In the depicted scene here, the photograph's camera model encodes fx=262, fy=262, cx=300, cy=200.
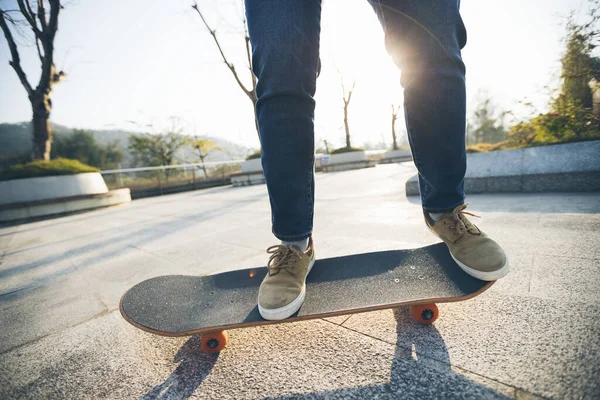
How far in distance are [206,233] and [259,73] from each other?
216 centimetres

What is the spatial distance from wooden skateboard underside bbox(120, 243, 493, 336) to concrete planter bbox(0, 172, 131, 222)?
8.18m

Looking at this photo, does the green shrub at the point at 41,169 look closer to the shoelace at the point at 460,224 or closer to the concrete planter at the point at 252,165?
the concrete planter at the point at 252,165

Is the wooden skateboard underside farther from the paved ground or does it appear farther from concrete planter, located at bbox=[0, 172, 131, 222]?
concrete planter, located at bbox=[0, 172, 131, 222]

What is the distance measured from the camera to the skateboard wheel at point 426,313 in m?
0.81

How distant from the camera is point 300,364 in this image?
732 millimetres

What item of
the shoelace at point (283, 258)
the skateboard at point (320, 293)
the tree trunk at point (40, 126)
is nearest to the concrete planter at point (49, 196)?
the tree trunk at point (40, 126)

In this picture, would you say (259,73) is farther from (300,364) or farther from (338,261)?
(300,364)

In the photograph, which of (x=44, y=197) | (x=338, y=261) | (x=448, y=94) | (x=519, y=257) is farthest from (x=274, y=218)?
(x=44, y=197)

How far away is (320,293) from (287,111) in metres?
0.66

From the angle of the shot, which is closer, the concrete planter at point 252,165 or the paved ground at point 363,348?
the paved ground at point 363,348

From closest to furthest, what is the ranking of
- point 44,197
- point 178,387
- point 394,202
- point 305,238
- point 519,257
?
point 178,387
point 305,238
point 519,257
point 394,202
point 44,197

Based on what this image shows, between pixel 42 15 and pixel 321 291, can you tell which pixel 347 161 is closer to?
pixel 42 15

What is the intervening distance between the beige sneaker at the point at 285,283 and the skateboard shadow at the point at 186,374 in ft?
0.72

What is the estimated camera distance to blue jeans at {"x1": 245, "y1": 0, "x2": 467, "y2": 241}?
3.08 feet
